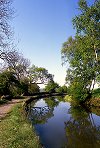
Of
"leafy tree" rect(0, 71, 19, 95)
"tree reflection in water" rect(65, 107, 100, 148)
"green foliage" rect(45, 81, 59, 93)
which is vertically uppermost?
"green foliage" rect(45, 81, 59, 93)

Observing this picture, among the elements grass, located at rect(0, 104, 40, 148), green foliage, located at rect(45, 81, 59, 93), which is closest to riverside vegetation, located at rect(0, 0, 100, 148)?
grass, located at rect(0, 104, 40, 148)

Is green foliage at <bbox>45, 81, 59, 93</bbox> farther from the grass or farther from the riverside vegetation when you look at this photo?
the grass

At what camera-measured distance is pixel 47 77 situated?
445 ft

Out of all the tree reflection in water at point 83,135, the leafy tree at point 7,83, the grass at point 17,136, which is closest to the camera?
the grass at point 17,136

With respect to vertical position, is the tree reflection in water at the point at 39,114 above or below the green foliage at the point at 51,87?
below

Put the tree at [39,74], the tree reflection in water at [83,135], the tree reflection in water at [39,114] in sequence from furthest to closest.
Result: the tree at [39,74] → the tree reflection in water at [39,114] → the tree reflection in water at [83,135]

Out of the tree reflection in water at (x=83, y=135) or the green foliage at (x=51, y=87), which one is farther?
the green foliage at (x=51, y=87)

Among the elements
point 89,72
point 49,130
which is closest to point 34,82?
point 89,72

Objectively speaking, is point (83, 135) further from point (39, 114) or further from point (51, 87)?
point (51, 87)

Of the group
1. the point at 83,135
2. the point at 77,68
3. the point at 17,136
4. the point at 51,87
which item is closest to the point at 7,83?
the point at 77,68

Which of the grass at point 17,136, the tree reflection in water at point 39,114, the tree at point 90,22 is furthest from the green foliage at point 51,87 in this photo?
the grass at point 17,136

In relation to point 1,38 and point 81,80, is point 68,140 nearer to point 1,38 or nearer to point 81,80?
point 1,38

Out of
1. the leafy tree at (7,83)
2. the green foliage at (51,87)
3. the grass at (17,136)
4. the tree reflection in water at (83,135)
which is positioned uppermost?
the green foliage at (51,87)

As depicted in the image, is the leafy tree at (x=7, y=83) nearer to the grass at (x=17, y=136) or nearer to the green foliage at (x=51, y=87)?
the grass at (x=17, y=136)
